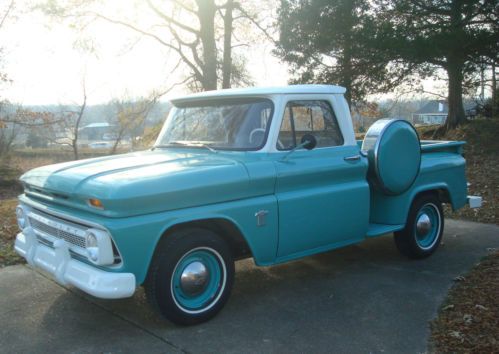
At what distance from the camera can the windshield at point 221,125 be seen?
177 inches

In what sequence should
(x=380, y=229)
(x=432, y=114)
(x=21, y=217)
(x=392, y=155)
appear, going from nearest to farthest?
1. (x=21, y=217)
2. (x=392, y=155)
3. (x=380, y=229)
4. (x=432, y=114)

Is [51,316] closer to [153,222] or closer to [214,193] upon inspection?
[153,222]

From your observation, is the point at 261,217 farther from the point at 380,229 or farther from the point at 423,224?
the point at 423,224

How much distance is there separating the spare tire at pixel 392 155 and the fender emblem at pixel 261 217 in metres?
1.46

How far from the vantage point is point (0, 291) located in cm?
473

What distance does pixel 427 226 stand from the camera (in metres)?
5.71

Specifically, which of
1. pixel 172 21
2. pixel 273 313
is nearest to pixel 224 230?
pixel 273 313

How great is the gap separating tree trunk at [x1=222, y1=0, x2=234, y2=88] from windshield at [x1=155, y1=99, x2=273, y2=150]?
39.4 ft

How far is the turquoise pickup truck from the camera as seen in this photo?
354 centimetres

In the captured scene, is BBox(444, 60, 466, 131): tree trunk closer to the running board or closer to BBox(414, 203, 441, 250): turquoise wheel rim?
BBox(414, 203, 441, 250): turquoise wheel rim

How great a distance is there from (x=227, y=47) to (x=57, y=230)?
14013mm

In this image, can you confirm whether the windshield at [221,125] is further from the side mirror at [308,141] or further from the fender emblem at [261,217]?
the fender emblem at [261,217]

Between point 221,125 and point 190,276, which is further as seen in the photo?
point 221,125

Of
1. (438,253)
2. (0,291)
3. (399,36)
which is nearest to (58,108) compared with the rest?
(399,36)
